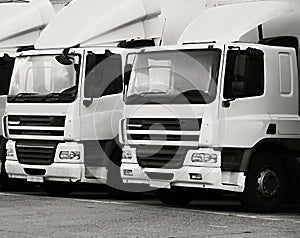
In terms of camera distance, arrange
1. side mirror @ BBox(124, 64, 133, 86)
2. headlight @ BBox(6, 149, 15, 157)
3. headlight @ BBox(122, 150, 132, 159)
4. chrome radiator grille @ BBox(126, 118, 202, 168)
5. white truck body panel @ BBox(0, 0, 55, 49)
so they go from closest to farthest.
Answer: chrome radiator grille @ BBox(126, 118, 202, 168), headlight @ BBox(122, 150, 132, 159), side mirror @ BBox(124, 64, 133, 86), headlight @ BBox(6, 149, 15, 157), white truck body panel @ BBox(0, 0, 55, 49)

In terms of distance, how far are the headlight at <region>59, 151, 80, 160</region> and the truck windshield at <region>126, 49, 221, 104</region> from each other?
166cm

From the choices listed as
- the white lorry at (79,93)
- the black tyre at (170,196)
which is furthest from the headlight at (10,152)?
the black tyre at (170,196)

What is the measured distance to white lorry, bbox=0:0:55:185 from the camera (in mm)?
19484

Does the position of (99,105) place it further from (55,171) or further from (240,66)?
(240,66)

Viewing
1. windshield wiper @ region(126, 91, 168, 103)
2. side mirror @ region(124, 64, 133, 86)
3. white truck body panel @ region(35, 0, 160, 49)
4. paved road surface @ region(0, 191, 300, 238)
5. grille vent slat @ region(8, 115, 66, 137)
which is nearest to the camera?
paved road surface @ region(0, 191, 300, 238)

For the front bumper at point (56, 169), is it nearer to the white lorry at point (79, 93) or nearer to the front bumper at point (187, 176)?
the white lorry at point (79, 93)

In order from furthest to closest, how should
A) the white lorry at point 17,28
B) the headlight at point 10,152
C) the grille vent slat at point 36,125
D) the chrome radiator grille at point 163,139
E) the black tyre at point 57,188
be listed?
the white lorry at point 17,28 → the black tyre at point 57,188 → the headlight at point 10,152 → the grille vent slat at point 36,125 → the chrome radiator grille at point 163,139

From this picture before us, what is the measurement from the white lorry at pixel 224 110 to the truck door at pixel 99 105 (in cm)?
118

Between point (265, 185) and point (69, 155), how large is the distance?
3670 mm

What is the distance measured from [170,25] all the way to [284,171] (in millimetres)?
3434

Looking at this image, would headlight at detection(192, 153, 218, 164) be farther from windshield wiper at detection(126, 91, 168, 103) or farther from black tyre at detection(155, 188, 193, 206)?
black tyre at detection(155, 188, 193, 206)

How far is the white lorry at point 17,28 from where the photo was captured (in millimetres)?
19484

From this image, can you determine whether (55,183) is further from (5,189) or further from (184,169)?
(184,169)

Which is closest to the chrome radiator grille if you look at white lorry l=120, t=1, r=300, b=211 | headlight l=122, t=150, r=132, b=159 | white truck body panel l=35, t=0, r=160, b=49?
white lorry l=120, t=1, r=300, b=211
